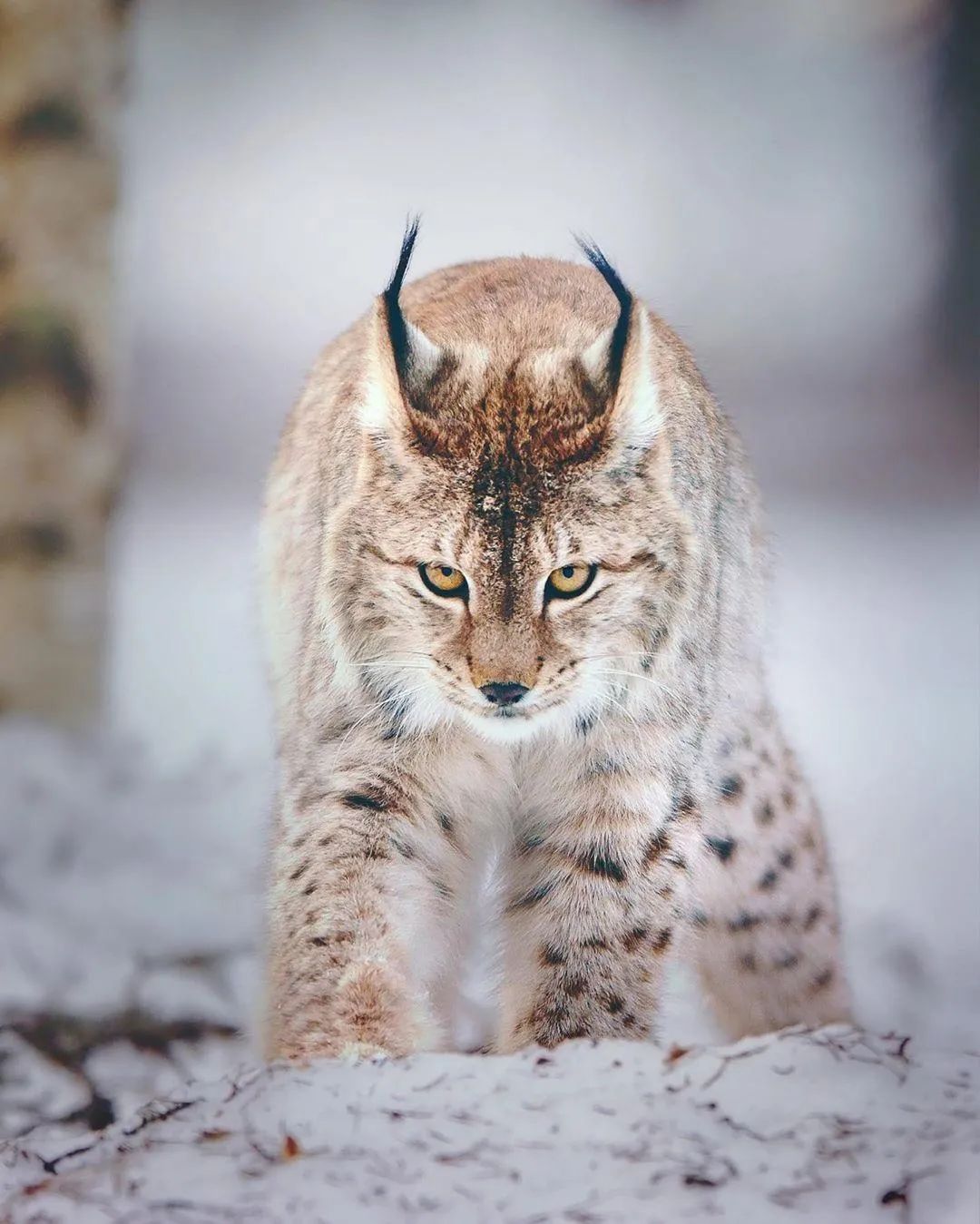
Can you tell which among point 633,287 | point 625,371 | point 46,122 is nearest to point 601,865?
point 625,371

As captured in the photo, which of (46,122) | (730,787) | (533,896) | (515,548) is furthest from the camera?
(46,122)

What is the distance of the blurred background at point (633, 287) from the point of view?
1.86 metres

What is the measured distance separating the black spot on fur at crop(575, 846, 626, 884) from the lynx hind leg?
253mm

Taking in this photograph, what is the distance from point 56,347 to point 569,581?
1.25 m

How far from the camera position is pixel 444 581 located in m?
1.51

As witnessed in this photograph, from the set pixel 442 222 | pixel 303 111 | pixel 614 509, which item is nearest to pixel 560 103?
pixel 442 222

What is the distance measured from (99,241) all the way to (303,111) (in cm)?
49

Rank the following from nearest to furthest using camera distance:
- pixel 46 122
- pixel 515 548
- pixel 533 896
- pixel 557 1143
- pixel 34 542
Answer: pixel 557 1143 → pixel 515 548 → pixel 533 896 → pixel 46 122 → pixel 34 542

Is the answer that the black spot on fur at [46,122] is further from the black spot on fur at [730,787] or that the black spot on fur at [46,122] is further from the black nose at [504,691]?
the black spot on fur at [730,787]

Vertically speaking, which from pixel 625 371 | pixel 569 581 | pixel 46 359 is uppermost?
pixel 46 359

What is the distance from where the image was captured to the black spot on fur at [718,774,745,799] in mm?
1825

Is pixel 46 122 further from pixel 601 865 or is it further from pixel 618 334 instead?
pixel 601 865

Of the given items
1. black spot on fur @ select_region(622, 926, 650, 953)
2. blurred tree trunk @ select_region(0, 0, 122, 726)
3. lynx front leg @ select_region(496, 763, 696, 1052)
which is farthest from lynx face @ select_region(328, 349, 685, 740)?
blurred tree trunk @ select_region(0, 0, 122, 726)

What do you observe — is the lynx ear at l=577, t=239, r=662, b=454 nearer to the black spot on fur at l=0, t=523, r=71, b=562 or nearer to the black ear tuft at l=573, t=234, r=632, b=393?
the black ear tuft at l=573, t=234, r=632, b=393
